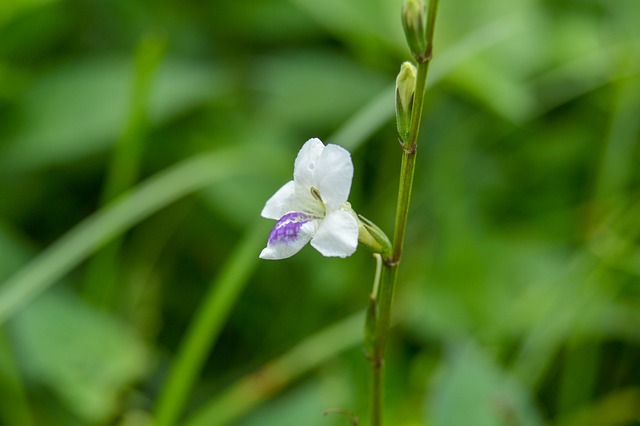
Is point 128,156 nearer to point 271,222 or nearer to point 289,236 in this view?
point 271,222

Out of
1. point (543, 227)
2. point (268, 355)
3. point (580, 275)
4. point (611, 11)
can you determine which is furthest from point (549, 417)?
point (611, 11)

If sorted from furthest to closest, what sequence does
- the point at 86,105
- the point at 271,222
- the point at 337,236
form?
the point at 86,105 → the point at 271,222 → the point at 337,236

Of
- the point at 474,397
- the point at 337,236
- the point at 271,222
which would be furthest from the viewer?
the point at 271,222

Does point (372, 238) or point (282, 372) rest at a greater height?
point (282, 372)

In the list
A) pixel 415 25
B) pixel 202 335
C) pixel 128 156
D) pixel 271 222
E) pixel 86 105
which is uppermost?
Answer: pixel 86 105

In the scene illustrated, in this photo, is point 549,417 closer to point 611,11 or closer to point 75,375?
point 75,375

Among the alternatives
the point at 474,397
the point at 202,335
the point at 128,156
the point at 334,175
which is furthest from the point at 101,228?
the point at 334,175
